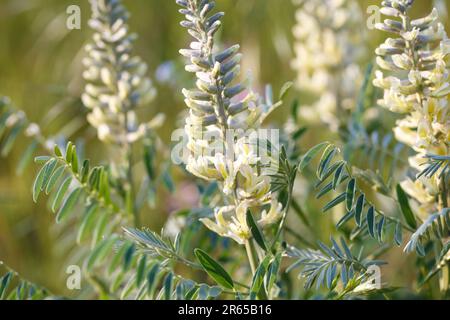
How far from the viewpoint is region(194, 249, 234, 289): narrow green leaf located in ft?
3.23

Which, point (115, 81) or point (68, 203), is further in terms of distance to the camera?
point (115, 81)

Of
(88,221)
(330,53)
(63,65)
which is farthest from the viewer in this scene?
(63,65)

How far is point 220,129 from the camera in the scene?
101cm

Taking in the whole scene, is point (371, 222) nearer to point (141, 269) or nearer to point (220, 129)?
point (220, 129)

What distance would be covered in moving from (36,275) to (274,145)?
1.22 metres

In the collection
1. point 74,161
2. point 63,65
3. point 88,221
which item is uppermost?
point 63,65

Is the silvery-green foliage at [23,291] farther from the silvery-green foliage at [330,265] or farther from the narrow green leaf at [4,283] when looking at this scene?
the silvery-green foliage at [330,265]

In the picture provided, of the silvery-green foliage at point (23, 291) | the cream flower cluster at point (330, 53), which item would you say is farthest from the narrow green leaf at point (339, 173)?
the cream flower cluster at point (330, 53)

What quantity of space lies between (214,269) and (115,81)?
1.64 feet

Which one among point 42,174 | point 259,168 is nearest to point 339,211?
point 259,168

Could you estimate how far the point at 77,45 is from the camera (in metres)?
2.63

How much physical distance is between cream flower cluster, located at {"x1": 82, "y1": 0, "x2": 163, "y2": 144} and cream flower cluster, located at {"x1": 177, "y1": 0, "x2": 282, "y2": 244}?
0.34 m

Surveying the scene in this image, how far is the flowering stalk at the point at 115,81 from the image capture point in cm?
132

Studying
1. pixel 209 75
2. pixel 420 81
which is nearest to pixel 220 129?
pixel 209 75
